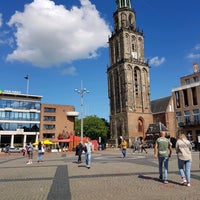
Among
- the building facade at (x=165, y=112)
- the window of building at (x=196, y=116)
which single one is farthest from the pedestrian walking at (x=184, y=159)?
the building facade at (x=165, y=112)

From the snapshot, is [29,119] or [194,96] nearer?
[194,96]

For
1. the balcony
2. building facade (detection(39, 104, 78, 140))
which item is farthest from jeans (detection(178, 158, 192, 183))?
building facade (detection(39, 104, 78, 140))

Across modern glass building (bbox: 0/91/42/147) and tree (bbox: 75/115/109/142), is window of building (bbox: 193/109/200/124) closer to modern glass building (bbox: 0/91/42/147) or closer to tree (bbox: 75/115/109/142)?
tree (bbox: 75/115/109/142)

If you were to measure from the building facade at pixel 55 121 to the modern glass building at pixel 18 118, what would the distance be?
1.81m

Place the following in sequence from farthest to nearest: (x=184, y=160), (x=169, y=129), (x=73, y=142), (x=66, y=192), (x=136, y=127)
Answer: (x=169, y=129) → (x=136, y=127) → (x=73, y=142) → (x=184, y=160) → (x=66, y=192)

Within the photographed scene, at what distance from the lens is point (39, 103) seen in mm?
74188

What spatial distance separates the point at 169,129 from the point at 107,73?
25252 millimetres

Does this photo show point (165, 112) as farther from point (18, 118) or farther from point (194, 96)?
point (18, 118)

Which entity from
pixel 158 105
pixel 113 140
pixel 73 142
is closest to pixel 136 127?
pixel 113 140

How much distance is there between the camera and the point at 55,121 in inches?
2960

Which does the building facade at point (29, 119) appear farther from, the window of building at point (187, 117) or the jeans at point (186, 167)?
the jeans at point (186, 167)

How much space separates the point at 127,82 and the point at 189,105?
2021 cm

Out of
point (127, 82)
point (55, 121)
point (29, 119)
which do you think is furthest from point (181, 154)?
point (55, 121)

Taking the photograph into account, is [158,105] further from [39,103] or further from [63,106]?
[39,103]
